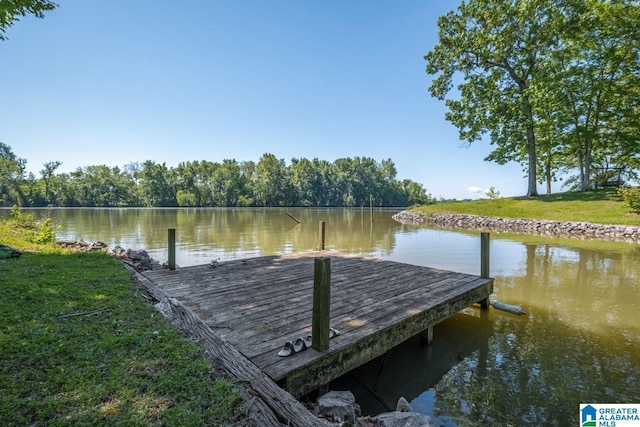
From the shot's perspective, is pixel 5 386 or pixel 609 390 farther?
pixel 609 390

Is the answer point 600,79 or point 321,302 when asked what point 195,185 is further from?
point 321,302

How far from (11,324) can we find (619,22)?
3207 centimetres

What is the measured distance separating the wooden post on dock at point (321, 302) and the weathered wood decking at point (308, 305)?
0.41 ft

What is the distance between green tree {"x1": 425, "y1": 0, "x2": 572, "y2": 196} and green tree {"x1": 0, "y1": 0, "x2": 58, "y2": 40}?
81.4ft

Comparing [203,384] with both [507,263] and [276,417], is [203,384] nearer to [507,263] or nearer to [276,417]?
[276,417]

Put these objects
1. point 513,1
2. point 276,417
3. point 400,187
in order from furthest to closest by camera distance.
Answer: point 400,187
point 513,1
point 276,417

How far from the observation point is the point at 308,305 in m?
4.34

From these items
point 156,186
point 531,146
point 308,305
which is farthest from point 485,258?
point 156,186

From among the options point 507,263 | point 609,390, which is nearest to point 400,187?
point 507,263

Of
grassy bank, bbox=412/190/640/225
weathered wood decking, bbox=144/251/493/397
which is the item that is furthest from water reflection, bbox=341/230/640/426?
grassy bank, bbox=412/190/640/225

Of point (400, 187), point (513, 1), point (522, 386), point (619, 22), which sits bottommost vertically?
point (522, 386)

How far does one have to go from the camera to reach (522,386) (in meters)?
3.57

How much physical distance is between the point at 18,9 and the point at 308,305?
981cm

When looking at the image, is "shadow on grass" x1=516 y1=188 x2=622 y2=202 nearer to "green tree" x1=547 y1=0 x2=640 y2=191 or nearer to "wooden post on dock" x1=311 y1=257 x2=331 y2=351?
"green tree" x1=547 y1=0 x2=640 y2=191
